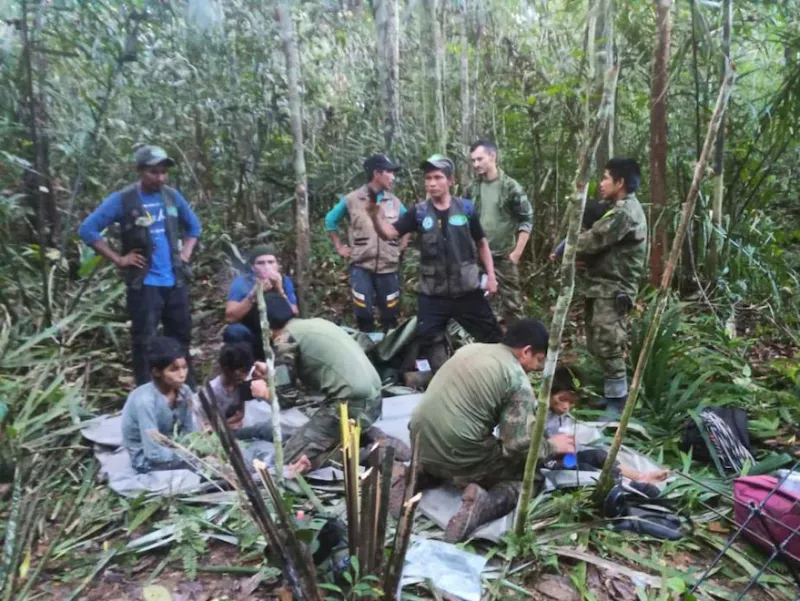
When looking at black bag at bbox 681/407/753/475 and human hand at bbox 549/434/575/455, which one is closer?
human hand at bbox 549/434/575/455

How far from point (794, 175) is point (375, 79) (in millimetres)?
4991

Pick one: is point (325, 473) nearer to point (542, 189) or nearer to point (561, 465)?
point (561, 465)

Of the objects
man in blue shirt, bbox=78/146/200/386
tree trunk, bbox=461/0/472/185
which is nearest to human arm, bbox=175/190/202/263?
man in blue shirt, bbox=78/146/200/386

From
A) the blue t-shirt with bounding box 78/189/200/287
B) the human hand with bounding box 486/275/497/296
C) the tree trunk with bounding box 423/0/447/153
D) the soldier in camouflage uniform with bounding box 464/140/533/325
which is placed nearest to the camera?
the blue t-shirt with bounding box 78/189/200/287

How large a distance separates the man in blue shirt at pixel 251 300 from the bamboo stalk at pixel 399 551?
2.23m

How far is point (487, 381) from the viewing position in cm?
321

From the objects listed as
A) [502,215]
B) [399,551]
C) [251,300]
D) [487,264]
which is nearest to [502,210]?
[502,215]

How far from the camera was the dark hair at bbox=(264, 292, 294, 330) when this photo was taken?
12.7 ft

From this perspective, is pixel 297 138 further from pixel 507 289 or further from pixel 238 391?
pixel 238 391

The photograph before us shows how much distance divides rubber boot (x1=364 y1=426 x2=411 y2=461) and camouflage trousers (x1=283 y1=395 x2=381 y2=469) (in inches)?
6.9

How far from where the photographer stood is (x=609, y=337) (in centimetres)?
448

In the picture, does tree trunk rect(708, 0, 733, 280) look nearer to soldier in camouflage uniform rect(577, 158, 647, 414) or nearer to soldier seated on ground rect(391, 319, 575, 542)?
soldier in camouflage uniform rect(577, 158, 647, 414)

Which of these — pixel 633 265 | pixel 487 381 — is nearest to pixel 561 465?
pixel 487 381

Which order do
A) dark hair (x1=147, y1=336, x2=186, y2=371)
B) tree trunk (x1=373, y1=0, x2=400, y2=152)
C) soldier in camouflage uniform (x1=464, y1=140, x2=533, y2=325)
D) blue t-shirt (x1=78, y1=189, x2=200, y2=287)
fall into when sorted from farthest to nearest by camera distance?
tree trunk (x1=373, y1=0, x2=400, y2=152) < soldier in camouflage uniform (x1=464, y1=140, x2=533, y2=325) < blue t-shirt (x1=78, y1=189, x2=200, y2=287) < dark hair (x1=147, y1=336, x2=186, y2=371)
